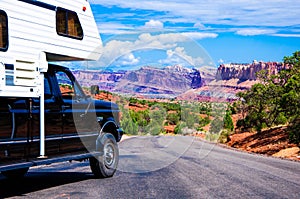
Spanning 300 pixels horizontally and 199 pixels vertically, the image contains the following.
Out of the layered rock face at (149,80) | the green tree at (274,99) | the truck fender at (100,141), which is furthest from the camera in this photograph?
the green tree at (274,99)

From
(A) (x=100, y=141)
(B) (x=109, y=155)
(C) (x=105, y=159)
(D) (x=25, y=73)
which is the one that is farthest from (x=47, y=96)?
(B) (x=109, y=155)

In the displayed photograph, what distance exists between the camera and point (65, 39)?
10.3 metres

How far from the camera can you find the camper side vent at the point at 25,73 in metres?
7.90

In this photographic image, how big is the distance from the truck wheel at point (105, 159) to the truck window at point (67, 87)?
1.13 meters

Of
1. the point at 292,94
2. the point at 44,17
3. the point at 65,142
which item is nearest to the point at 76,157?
the point at 65,142

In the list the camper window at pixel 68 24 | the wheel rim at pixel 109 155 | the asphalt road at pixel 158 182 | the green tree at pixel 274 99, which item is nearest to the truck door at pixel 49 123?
the asphalt road at pixel 158 182

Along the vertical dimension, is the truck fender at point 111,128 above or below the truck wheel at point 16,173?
Answer: above

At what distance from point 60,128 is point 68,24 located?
255 centimetres

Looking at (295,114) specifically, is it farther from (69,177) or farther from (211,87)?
(69,177)

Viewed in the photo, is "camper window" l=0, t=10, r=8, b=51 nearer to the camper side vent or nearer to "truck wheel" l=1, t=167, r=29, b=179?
the camper side vent

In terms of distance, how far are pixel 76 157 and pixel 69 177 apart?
64.9 inches

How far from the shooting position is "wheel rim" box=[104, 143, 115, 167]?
10.9 m

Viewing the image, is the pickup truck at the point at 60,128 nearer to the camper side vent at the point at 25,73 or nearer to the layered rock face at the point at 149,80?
the camper side vent at the point at 25,73

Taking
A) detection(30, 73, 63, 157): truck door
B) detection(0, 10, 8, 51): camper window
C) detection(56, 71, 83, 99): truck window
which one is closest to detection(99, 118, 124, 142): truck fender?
detection(56, 71, 83, 99): truck window
